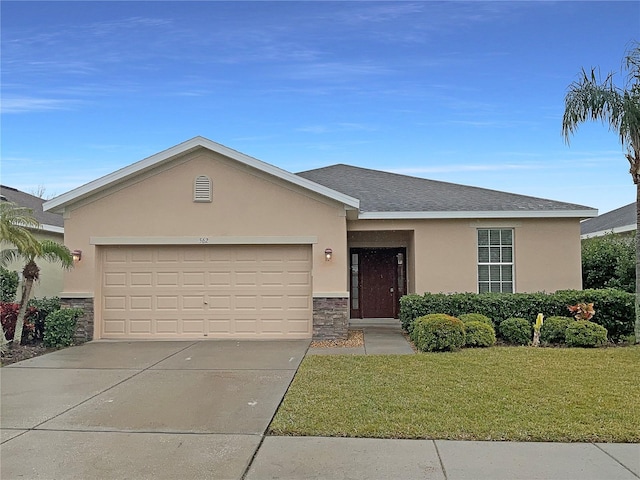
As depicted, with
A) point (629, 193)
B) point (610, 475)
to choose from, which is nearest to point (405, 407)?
point (610, 475)

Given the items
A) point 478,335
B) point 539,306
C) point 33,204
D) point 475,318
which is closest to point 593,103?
point 539,306

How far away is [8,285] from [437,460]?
14.4 m

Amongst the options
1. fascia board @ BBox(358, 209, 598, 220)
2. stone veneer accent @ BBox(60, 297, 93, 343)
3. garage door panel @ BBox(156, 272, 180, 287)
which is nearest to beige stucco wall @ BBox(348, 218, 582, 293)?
fascia board @ BBox(358, 209, 598, 220)

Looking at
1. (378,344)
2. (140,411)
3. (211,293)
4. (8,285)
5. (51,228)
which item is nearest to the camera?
(140,411)

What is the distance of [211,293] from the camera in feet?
39.5

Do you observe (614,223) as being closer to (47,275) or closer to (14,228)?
(14,228)

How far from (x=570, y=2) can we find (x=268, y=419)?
1096 centimetres

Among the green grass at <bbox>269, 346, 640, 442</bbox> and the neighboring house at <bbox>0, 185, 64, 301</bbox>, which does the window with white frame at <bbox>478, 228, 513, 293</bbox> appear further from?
the neighboring house at <bbox>0, 185, 64, 301</bbox>

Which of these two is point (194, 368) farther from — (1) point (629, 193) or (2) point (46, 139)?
(1) point (629, 193)

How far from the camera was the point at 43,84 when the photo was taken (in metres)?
13.3

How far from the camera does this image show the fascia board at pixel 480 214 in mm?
13250

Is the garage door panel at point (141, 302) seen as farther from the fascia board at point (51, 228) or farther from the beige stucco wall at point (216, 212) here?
the fascia board at point (51, 228)

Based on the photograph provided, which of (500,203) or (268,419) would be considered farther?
(500,203)

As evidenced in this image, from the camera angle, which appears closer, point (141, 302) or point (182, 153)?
point (182, 153)
